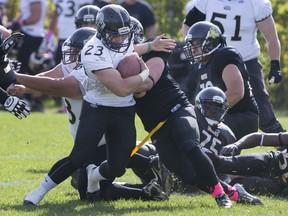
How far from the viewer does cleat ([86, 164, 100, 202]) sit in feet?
18.4

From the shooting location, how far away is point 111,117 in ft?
17.6

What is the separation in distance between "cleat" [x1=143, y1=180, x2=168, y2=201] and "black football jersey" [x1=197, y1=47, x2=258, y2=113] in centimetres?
122

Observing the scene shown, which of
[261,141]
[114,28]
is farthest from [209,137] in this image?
[114,28]

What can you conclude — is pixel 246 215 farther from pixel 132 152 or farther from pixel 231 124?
pixel 231 124

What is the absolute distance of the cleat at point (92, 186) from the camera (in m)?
5.61

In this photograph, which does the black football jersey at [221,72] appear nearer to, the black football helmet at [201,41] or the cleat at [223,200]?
the black football helmet at [201,41]

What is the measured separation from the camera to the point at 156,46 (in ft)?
18.1

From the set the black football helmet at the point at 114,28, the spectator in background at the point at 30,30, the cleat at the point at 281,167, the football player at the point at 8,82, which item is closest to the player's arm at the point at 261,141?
the cleat at the point at 281,167

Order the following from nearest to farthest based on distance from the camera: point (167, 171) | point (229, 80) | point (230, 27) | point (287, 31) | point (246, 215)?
1. point (246, 215)
2. point (167, 171)
3. point (229, 80)
4. point (230, 27)
5. point (287, 31)

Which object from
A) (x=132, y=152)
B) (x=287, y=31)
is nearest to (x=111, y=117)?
(x=132, y=152)

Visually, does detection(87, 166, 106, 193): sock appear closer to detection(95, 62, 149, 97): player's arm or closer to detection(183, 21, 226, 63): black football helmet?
detection(95, 62, 149, 97): player's arm

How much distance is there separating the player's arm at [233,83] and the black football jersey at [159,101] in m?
0.86

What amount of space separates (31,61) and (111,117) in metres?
6.77

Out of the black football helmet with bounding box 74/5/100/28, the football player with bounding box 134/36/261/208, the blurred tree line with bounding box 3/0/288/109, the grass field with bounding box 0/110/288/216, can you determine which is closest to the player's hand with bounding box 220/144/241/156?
the football player with bounding box 134/36/261/208
